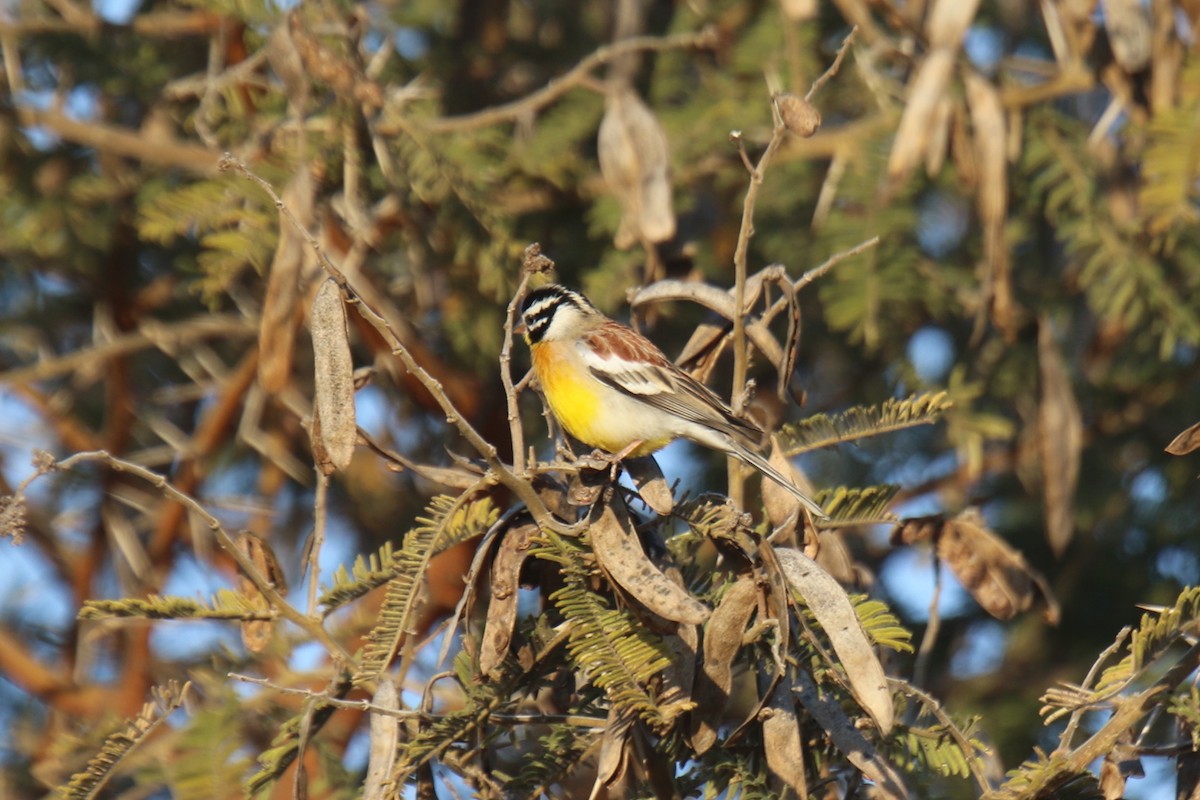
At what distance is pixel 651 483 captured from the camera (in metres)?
2.94

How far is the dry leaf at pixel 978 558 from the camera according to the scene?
318 cm

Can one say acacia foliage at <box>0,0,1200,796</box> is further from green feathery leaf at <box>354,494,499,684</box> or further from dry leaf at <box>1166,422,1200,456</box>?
dry leaf at <box>1166,422,1200,456</box>

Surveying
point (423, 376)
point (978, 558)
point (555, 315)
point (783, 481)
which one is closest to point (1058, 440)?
point (978, 558)

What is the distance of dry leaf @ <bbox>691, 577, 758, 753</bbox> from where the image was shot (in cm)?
258

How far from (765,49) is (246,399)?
2.60 metres

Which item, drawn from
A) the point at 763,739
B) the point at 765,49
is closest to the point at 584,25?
the point at 765,49

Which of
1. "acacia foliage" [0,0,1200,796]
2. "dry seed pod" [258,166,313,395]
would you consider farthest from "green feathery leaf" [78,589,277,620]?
"dry seed pod" [258,166,313,395]

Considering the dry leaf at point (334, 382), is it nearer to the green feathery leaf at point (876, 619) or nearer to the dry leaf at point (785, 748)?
the dry leaf at point (785, 748)

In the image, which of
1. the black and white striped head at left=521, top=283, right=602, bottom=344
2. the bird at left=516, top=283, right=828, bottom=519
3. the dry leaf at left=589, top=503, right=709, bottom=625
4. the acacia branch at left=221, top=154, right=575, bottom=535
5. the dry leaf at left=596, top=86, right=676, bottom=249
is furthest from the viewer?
the black and white striped head at left=521, top=283, right=602, bottom=344

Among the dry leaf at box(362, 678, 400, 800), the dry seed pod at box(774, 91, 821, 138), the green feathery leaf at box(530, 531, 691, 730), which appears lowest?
the dry leaf at box(362, 678, 400, 800)

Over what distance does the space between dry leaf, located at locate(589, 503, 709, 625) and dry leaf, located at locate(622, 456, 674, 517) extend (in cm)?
21

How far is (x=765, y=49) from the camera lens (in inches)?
206

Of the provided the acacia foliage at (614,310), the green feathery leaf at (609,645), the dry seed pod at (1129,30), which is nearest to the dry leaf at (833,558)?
the acacia foliage at (614,310)

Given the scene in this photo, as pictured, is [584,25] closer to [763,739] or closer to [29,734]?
[29,734]
